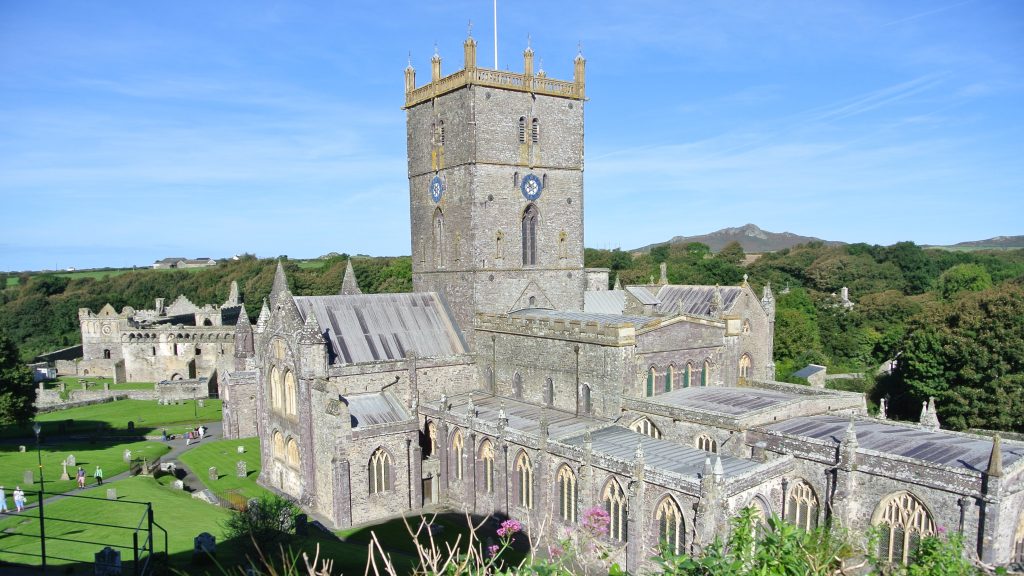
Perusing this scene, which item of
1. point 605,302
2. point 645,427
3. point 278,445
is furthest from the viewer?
point 605,302

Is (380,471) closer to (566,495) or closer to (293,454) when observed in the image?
(293,454)

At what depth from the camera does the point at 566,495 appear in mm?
26359

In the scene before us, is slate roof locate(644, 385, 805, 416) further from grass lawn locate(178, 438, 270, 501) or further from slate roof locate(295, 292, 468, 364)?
grass lawn locate(178, 438, 270, 501)

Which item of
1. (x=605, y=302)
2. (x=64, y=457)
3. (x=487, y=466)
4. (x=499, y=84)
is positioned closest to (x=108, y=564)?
(x=487, y=466)

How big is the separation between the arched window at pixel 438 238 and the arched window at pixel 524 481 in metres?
14.0

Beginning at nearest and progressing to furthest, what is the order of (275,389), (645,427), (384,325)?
(645,427) → (275,389) → (384,325)

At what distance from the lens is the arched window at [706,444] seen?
87.5 feet

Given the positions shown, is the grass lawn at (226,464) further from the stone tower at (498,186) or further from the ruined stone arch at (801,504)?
the ruined stone arch at (801,504)

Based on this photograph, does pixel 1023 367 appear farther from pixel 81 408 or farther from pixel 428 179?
pixel 81 408

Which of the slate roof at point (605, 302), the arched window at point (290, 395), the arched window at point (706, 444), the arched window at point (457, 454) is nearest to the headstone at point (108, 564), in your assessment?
the arched window at point (457, 454)

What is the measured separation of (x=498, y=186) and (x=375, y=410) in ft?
44.9

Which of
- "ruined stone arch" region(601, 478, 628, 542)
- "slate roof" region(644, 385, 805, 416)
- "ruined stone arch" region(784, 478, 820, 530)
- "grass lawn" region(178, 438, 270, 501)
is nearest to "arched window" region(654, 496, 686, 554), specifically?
"ruined stone arch" region(601, 478, 628, 542)

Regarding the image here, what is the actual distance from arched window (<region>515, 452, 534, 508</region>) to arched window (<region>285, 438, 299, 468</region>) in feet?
40.4

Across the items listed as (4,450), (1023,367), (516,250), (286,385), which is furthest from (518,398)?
(4,450)
